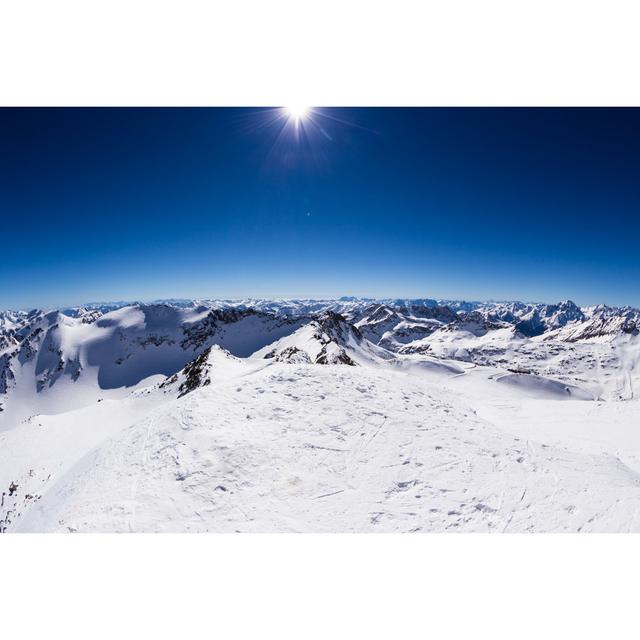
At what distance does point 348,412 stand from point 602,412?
74.9 ft

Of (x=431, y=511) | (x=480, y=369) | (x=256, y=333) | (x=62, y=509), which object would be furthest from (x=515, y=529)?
(x=256, y=333)

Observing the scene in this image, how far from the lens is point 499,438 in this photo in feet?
40.2

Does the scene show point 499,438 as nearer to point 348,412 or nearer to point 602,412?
point 348,412

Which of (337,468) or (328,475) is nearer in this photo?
(328,475)

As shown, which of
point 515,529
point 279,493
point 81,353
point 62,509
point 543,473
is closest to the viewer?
point 515,529

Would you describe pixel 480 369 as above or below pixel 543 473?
below

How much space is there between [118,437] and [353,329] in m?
73.5

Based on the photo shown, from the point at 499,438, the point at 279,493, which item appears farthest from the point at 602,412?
the point at 279,493

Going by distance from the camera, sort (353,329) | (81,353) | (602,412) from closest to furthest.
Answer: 1. (602,412)
2. (353,329)
3. (81,353)

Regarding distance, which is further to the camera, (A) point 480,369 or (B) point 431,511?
(A) point 480,369

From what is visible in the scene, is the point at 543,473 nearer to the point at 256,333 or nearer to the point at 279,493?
the point at 279,493

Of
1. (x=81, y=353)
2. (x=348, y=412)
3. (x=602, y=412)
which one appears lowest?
(x=81, y=353)

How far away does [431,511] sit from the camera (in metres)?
7.98

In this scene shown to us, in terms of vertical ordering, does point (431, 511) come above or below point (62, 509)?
above
